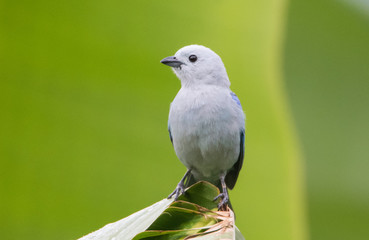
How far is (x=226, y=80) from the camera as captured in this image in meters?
2.47

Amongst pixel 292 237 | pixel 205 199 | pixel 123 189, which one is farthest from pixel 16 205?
pixel 292 237

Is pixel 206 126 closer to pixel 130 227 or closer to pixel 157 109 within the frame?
pixel 157 109

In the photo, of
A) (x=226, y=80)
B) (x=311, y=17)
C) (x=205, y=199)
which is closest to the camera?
(x=205, y=199)

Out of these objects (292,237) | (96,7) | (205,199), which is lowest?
(292,237)

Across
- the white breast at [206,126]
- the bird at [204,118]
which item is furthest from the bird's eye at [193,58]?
the white breast at [206,126]

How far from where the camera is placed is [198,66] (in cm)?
247

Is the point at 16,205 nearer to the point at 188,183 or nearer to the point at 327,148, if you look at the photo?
the point at 188,183

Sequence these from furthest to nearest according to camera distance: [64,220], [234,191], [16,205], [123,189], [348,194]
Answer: [348,194]
[234,191]
[123,189]
[64,220]
[16,205]

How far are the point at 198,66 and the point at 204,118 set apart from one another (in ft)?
1.11

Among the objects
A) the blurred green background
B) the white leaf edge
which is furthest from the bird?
the white leaf edge

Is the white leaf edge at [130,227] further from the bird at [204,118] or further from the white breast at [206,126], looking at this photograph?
the white breast at [206,126]

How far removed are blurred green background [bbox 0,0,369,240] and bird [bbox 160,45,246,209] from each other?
0.33 feet

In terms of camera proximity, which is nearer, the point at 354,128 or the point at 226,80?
the point at 226,80

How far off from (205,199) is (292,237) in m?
1.00
